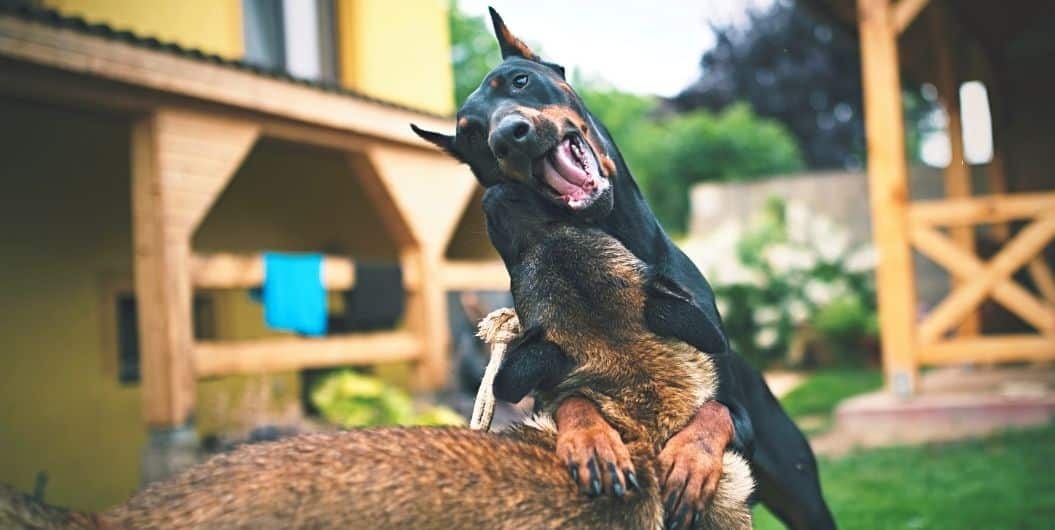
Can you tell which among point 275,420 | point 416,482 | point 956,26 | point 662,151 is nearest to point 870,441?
point 275,420

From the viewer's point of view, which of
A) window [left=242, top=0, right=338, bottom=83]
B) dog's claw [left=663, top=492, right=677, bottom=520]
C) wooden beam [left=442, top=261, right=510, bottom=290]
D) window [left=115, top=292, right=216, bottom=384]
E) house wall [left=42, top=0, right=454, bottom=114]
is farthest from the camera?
wooden beam [left=442, top=261, right=510, bottom=290]

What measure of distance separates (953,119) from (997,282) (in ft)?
14.2

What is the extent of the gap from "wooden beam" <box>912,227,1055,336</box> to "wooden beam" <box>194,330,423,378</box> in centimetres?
448

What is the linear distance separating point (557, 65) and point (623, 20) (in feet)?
35.4

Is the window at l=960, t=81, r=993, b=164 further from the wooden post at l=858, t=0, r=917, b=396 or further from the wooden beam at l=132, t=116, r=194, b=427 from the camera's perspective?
the wooden beam at l=132, t=116, r=194, b=427

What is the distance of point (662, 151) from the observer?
76.5 ft

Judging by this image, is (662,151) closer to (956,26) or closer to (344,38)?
(956,26)

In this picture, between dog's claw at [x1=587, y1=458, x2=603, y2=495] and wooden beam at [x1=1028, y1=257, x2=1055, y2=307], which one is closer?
dog's claw at [x1=587, y1=458, x2=603, y2=495]

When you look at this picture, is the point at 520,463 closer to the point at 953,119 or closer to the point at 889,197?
the point at 889,197

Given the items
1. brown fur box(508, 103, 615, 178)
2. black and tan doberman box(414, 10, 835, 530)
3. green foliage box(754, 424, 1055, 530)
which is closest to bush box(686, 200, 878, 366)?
green foliage box(754, 424, 1055, 530)

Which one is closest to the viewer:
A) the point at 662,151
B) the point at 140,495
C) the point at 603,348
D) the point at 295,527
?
the point at 295,527

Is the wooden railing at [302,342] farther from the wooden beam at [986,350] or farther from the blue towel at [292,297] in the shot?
the wooden beam at [986,350]

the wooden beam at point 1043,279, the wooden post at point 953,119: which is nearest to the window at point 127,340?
the wooden post at point 953,119

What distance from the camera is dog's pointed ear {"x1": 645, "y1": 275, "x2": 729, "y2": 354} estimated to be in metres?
1.92
